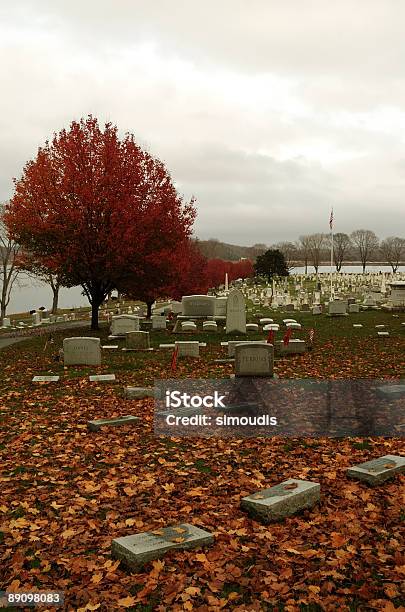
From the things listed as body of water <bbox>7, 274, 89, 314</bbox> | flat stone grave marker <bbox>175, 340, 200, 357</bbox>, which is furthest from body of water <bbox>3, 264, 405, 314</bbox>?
flat stone grave marker <bbox>175, 340, 200, 357</bbox>

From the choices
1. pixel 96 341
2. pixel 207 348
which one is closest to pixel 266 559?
pixel 96 341

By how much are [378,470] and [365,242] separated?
13022 cm

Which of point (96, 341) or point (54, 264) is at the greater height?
point (54, 264)

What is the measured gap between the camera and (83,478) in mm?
7004

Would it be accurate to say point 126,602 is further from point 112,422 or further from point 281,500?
point 112,422

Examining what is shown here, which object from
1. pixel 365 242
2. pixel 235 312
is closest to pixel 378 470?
pixel 235 312

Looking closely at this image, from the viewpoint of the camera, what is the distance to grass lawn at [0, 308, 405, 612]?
430 cm

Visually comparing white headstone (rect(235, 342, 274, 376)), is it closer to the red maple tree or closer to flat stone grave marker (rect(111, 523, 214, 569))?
flat stone grave marker (rect(111, 523, 214, 569))

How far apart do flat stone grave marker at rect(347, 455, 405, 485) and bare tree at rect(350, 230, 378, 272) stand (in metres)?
121

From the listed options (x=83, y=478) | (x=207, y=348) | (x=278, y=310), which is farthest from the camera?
(x=278, y=310)

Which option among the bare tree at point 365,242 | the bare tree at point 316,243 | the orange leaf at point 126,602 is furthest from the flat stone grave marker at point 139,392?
the bare tree at point 316,243

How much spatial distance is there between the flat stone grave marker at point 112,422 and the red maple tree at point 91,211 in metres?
15.1

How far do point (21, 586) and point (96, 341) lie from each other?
1205 cm

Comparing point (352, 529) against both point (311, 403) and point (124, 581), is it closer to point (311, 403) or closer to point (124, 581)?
point (124, 581)
